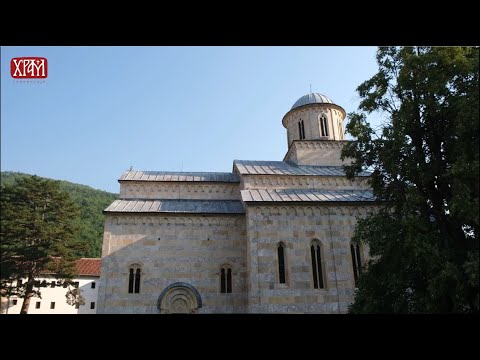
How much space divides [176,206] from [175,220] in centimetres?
95

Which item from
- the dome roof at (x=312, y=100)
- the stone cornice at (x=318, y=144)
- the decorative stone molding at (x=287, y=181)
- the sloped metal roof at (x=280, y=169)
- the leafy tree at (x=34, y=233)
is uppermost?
the dome roof at (x=312, y=100)

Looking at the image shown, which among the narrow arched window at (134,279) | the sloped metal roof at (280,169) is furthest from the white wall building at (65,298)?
the sloped metal roof at (280,169)

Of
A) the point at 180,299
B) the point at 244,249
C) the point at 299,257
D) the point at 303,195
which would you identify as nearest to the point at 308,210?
the point at 303,195

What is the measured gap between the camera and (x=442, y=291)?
5.82 meters

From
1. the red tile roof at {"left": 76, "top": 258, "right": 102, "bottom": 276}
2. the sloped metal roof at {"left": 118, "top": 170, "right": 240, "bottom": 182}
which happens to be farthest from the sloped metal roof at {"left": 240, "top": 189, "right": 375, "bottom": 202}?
the red tile roof at {"left": 76, "top": 258, "right": 102, "bottom": 276}

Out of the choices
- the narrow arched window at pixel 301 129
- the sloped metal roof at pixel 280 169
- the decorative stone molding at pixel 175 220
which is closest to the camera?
the decorative stone molding at pixel 175 220

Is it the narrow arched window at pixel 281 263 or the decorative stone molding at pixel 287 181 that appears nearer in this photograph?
the narrow arched window at pixel 281 263

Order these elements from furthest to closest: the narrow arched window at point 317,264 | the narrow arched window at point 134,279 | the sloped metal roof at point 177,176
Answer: the sloped metal roof at point 177,176 < the narrow arched window at point 134,279 < the narrow arched window at point 317,264

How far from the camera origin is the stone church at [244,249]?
12.6m

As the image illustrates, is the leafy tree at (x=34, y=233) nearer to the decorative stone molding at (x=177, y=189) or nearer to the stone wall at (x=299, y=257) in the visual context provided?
the decorative stone molding at (x=177, y=189)

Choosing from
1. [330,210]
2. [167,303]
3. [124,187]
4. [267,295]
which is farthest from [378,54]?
[124,187]

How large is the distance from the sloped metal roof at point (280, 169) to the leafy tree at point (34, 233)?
8557 mm

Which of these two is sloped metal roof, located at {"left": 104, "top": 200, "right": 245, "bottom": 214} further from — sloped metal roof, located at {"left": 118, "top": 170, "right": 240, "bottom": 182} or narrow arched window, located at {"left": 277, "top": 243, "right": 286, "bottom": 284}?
narrow arched window, located at {"left": 277, "top": 243, "right": 286, "bottom": 284}

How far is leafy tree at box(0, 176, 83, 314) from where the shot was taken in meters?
9.66
